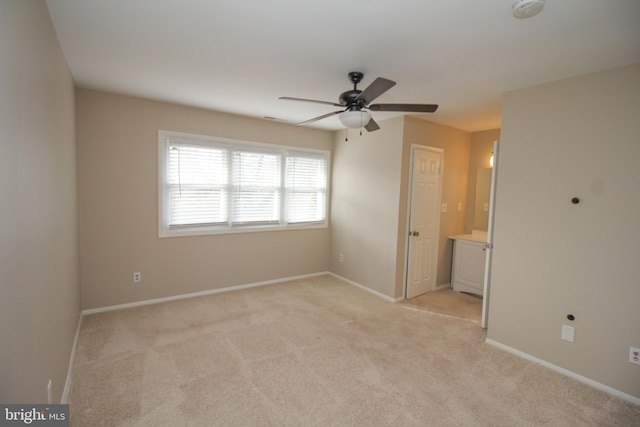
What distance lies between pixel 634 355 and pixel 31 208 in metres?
4.05

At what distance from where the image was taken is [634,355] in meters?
2.28

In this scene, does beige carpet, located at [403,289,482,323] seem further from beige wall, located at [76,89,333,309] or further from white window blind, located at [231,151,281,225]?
beige wall, located at [76,89,333,309]

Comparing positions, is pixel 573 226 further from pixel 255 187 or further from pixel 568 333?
pixel 255 187

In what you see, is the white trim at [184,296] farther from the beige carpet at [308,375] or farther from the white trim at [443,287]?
the white trim at [443,287]

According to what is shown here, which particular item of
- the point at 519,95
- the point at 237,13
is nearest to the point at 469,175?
the point at 519,95

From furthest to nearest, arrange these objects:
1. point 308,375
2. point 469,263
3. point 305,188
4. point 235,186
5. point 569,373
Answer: point 305,188 → point 469,263 → point 235,186 → point 569,373 → point 308,375

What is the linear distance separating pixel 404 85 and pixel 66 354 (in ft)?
11.9

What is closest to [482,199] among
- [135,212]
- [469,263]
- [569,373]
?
[469,263]

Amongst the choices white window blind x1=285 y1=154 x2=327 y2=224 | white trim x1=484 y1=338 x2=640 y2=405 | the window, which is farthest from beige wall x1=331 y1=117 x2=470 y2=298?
white trim x1=484 y1=338 x2=640 y2=405

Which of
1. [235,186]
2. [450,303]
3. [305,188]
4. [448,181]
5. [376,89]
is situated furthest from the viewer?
[305,188]

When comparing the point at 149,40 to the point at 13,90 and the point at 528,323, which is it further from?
the point at 528,323

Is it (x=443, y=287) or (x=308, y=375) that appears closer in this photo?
(x=308, y=375)

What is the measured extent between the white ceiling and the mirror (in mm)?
1792

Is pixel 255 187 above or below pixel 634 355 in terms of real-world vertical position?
above
